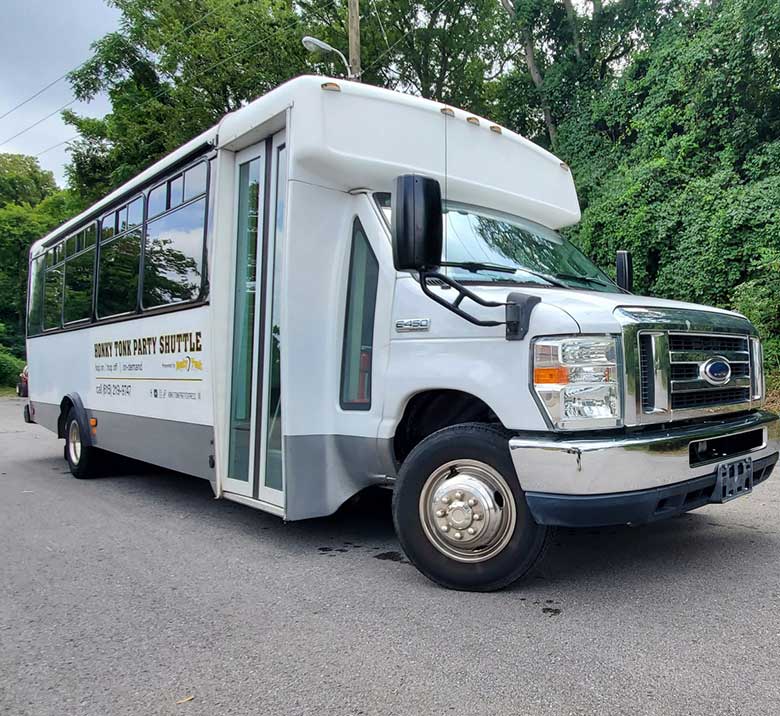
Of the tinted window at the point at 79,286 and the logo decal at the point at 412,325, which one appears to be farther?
the tinted window at the point at 79,286

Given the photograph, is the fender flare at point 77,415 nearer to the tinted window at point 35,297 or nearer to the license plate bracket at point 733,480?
the tinted window at point 35,297

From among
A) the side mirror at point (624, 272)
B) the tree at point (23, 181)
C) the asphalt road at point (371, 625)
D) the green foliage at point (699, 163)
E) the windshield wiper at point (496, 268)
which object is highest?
the tree at point (23, 181)

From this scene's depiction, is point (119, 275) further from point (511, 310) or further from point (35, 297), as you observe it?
point (511, 310)

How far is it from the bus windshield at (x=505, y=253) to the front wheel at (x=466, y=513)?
3.29 ft

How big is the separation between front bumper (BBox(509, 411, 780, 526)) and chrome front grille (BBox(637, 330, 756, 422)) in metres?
0.17

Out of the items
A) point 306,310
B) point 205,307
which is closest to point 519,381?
point 306,310

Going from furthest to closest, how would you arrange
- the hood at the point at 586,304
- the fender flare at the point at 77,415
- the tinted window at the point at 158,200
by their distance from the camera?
1. the fender flare at the point at 77,415
2. the tinted window at the point at 158,200
3. the hood at the point at 586,304

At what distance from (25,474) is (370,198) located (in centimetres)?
657

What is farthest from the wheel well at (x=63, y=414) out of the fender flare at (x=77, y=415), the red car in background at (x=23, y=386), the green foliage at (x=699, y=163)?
the green foliage at (x=699, y=163)

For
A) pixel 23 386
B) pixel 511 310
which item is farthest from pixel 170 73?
pixel 511 310

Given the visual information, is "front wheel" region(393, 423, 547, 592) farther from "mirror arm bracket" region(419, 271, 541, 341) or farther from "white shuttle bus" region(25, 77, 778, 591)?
"mirror arm bracket" region(419, 271, 541, 341)

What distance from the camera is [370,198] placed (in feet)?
15.3

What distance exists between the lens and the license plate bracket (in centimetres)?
387

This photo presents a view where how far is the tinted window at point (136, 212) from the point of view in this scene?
22.8 feet
